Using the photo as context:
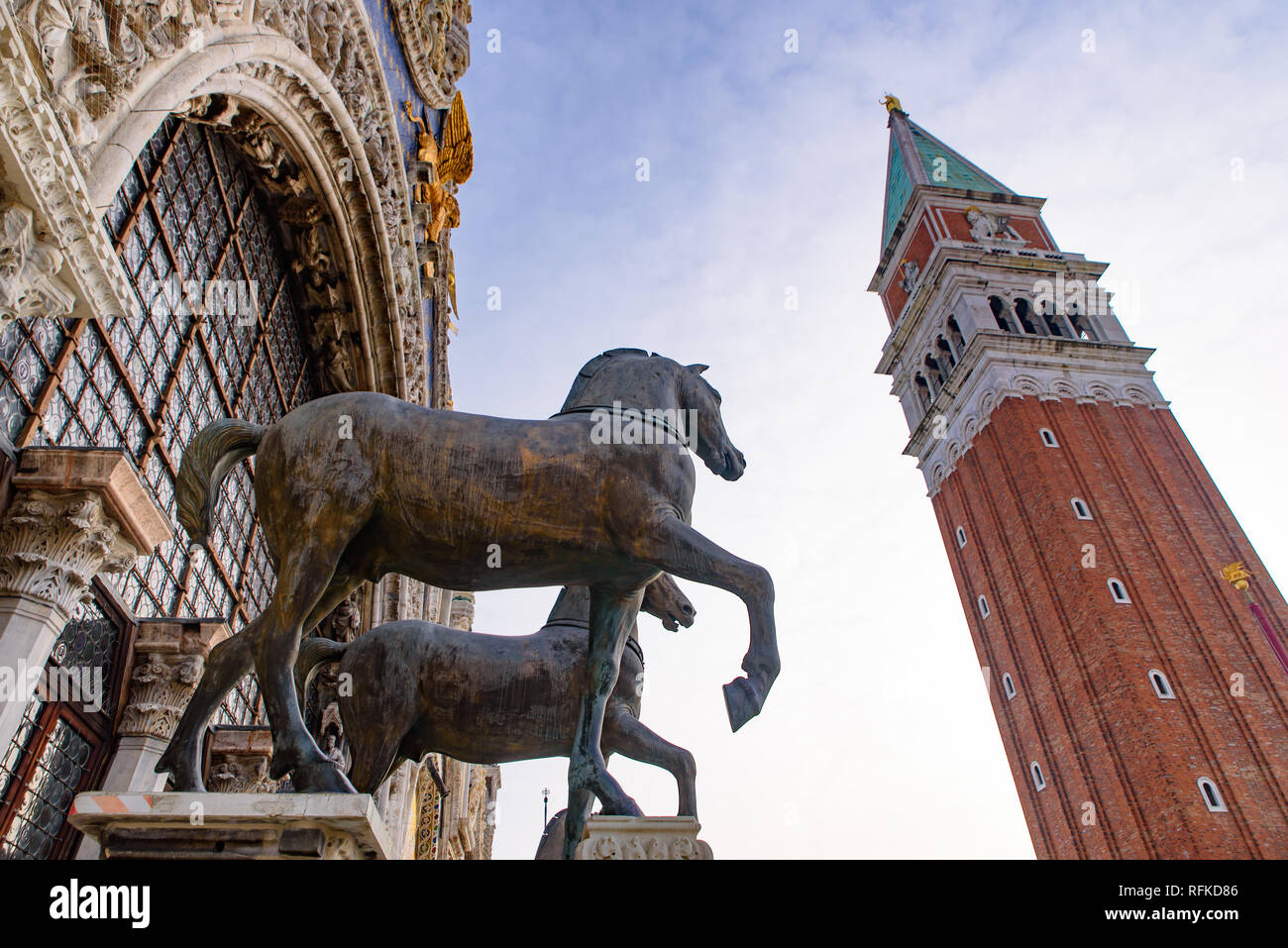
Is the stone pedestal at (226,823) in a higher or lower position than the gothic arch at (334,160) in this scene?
lower

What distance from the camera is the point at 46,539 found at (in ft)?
18.9

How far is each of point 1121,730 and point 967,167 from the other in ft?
117

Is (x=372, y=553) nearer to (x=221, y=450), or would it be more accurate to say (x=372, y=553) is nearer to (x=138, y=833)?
(x=221, y=450)

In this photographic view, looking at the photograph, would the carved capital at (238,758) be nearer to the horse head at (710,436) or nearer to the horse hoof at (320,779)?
the horse hoof at (320,779)

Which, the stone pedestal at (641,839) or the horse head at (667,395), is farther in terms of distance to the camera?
the horse head at (667,395)

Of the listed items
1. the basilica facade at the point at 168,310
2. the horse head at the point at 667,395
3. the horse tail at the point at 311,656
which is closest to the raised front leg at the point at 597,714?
the horse head at the point at 667,395

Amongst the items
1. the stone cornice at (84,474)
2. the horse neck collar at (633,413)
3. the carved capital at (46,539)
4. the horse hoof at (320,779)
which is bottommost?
the horse hoof at (320,779)

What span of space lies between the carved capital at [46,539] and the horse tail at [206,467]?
2.38 m

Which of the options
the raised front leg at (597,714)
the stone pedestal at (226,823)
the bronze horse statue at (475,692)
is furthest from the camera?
the bronze horse statue at (475,692)

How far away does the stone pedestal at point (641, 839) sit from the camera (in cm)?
315

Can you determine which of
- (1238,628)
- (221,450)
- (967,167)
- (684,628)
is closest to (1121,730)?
(1238,628)

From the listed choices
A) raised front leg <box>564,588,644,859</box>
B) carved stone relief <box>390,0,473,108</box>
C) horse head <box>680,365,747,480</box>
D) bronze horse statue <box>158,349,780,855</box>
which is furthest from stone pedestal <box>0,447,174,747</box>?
carved stone relief <box>390,0,473,108</box>

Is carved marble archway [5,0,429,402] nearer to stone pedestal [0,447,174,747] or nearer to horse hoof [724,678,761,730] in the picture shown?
stone pedestal [0,447,174,747]
